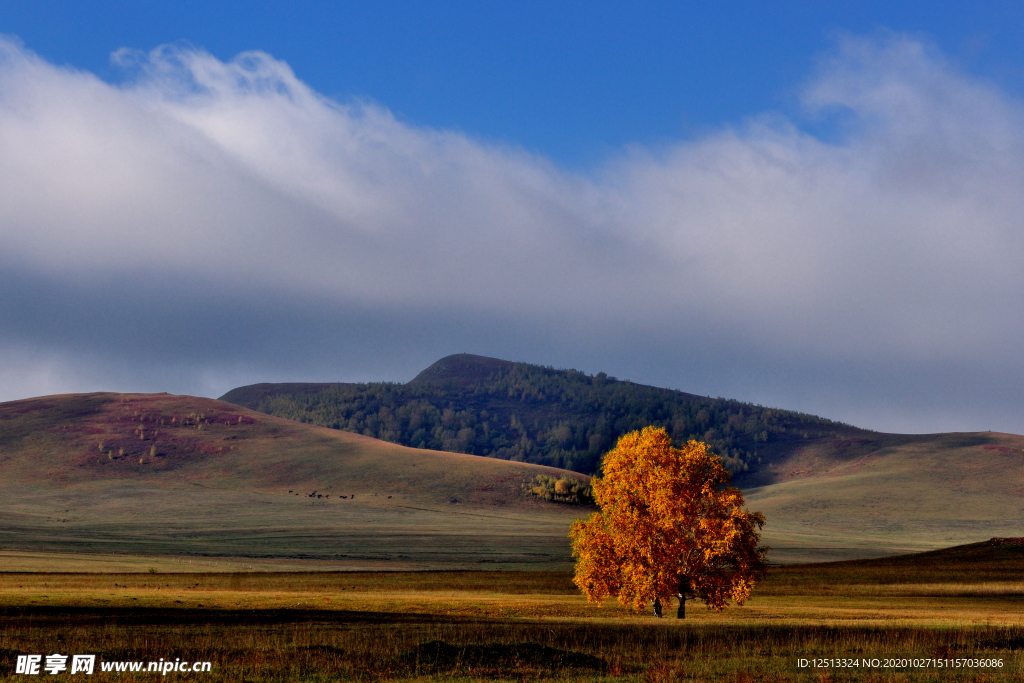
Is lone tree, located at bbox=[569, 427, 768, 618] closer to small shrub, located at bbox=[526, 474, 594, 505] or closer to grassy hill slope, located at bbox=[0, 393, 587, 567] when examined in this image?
grassy hill slope, located at bbox=[0, 393, 587, 567]

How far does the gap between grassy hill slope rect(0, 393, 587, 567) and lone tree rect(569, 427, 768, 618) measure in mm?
47105

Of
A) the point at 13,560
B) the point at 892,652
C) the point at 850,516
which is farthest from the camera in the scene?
the point at 850,516

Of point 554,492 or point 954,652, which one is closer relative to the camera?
point 954,652

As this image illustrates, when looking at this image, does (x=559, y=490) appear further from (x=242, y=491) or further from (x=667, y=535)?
(x=667, y=535)

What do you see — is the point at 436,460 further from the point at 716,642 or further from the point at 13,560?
the point at 716,642

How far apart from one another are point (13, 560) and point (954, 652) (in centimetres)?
7284

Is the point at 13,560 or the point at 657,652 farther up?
the point at 657,652

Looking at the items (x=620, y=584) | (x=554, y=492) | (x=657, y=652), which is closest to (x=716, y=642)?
(x=657, y=652)

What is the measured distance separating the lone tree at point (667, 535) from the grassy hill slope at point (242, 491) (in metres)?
47.1

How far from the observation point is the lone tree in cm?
4247

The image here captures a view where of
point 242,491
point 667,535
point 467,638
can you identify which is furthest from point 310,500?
point 467,638

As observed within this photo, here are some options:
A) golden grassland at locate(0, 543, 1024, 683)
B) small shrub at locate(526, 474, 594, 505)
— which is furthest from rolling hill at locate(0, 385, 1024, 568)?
golden grassland at locate(0, 543, 1024, 683)

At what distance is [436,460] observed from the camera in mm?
168125

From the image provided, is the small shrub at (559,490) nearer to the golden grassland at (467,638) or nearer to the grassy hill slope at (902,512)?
the grassy hill slope at (902,512)
